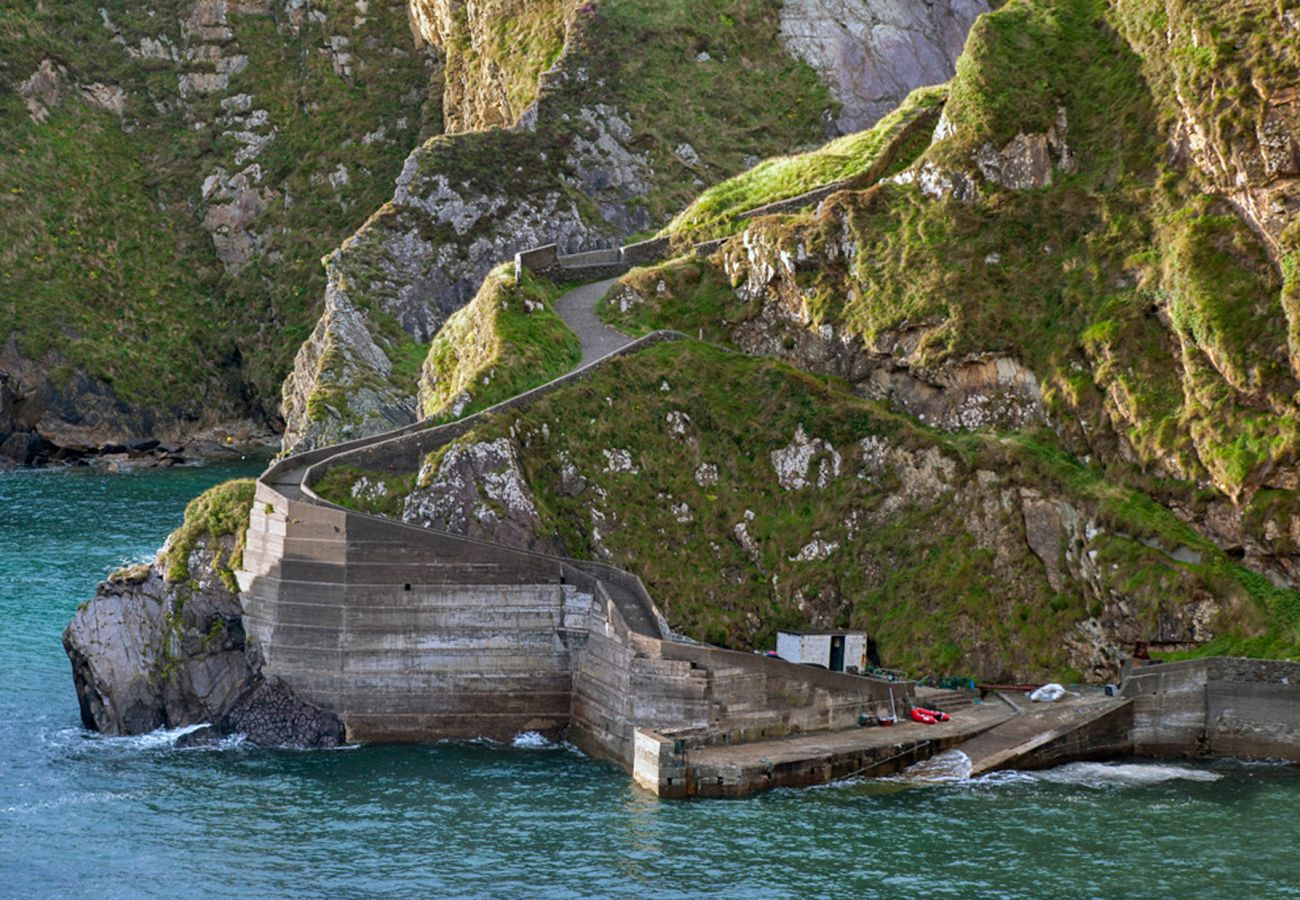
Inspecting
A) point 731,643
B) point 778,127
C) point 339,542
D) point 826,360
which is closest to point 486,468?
point 339,542

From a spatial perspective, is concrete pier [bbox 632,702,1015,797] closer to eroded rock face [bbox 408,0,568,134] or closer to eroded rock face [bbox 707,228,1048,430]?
eroded rock face [bbox 707,228,1048,430]

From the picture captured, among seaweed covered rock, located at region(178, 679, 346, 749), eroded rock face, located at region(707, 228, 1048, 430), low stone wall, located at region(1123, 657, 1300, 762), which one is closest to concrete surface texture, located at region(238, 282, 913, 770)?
seaweed covered rock, located at region(178, 679, 346, 749)

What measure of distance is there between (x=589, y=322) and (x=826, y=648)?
2482cm

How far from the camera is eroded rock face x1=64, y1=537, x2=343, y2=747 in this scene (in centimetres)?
7475

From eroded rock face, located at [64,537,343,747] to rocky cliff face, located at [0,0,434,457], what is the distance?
9747 cm

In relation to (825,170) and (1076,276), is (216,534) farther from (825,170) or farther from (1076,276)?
(1076,276)

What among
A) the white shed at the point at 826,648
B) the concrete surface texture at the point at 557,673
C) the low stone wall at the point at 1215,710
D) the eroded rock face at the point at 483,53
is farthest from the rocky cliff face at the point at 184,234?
the low stone wall at the point at 1215,710

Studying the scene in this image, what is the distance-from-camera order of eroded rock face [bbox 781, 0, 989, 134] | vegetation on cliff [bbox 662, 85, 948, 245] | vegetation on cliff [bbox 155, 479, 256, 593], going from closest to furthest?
vegetation on cliff [bbox 155, 479, 256, 593] < vegetation on cliff [bbox 662, 85, 948, 245] < eroded rock face [bbox 781, 0, 989, 134]

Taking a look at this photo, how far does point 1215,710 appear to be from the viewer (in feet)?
241

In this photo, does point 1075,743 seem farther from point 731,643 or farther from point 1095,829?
point 731,643

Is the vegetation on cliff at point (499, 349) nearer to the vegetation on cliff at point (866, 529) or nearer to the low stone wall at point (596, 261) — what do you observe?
the low stone wall at point (596, 261)

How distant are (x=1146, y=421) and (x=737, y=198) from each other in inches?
1266

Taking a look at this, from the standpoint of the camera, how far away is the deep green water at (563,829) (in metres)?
57.6

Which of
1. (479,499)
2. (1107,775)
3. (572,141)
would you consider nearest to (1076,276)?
(1107,775)
